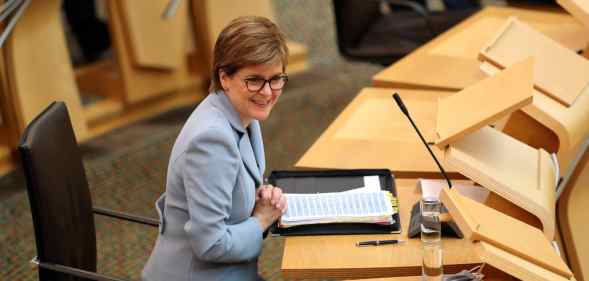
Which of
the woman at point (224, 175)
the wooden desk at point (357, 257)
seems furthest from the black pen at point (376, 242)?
the woman at point (224, 175)

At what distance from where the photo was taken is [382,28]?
15.5 ft

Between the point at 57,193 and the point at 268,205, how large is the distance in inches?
20.5

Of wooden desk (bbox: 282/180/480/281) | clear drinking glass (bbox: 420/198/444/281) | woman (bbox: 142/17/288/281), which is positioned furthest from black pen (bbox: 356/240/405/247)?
woman (bbox: 142/17/288/281)

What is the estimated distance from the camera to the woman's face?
2.19m

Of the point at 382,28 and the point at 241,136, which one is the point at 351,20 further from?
the point at 241,136

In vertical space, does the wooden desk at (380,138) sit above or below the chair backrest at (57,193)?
below

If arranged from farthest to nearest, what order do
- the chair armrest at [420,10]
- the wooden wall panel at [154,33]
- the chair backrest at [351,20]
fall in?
the wooden wall panel at [154,33], the chair armrest at [420,10], the chair backrest at [351,20]

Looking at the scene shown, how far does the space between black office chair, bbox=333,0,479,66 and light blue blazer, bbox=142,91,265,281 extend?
7.26 ft

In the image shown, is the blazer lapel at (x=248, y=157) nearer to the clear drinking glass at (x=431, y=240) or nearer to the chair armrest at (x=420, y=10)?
the clear drinking glass at (x=431, y=240)

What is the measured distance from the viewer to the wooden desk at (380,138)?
2.81 meters

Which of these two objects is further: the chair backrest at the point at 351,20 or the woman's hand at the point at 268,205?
the chair backrest at the point at 351,20

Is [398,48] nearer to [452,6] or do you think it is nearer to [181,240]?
[452,6]

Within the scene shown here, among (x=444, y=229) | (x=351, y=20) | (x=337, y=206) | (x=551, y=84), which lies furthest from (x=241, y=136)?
(x=351, y=20)

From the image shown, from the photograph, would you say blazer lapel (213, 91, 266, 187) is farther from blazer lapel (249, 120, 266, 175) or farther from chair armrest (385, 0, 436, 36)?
chair armrest (385, 0, 436, 36)
